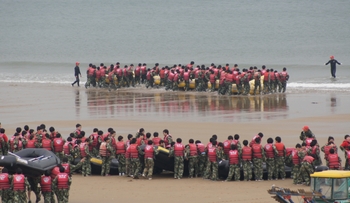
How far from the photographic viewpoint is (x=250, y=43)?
7544cm

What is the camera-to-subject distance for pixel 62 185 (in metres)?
14.0

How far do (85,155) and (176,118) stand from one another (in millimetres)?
7285

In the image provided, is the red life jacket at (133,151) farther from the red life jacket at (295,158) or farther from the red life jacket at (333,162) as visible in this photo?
the red life jacket at (333,162)

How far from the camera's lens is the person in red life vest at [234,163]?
16688mm

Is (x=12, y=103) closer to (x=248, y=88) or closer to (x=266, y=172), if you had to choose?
(x=248, y=88)

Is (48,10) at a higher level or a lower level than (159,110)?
higher

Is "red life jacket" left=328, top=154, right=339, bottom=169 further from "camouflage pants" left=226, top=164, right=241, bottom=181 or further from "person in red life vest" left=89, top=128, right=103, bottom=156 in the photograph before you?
"person in red life vest" left=89, top=128, right=103, bottom=156

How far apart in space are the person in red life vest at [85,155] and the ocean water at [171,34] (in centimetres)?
2535

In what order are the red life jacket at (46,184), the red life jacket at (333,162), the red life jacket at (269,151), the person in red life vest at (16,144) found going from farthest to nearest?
1. the person in red life vest at (16,144)
2. the red life jacket at (269,151)
3. the red life jacket at (333,162)
4. the red life jacket at (46,184)

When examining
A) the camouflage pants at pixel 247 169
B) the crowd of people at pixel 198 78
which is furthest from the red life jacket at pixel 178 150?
the crowd of people at pixel 198 78

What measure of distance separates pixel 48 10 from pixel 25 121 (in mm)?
89095

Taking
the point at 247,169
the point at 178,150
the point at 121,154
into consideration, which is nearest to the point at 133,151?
the point at 121,154

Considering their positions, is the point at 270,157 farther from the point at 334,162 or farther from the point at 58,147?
the point at 58,147

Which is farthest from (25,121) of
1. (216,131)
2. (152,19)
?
(152,19)
